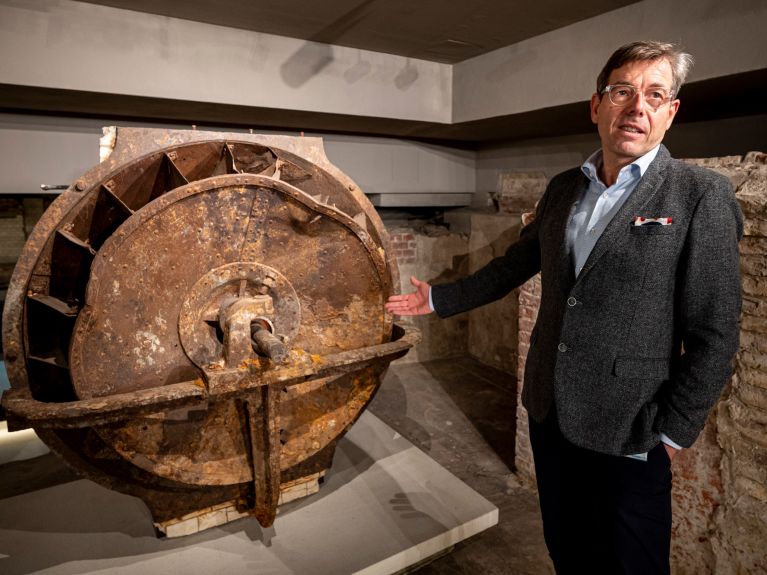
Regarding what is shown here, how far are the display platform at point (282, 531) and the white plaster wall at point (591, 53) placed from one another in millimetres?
2665

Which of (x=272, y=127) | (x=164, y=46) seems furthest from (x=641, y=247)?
(x=272, y=127)

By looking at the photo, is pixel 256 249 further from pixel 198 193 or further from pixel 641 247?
pixel 641 247

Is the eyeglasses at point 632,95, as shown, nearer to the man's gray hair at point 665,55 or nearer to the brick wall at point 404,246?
the man's gray hair at point 665,55

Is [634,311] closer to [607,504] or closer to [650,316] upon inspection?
[650,316]

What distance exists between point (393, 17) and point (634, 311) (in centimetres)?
256

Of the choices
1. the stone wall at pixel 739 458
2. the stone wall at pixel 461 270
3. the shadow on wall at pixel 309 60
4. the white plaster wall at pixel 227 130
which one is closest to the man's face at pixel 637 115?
the stone wall at pixel 739 458

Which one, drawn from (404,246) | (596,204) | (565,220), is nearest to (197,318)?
(565,220)

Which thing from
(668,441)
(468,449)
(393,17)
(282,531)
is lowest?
(468,449)

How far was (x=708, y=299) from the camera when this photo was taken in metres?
1.46

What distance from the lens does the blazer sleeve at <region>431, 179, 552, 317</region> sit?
7.06 ft

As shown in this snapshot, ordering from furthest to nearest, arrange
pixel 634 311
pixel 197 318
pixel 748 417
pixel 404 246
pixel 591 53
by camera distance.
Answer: pixel 404 246, pixel 591 53, pixel 748 417, pixel 197 318, pixel 634 311

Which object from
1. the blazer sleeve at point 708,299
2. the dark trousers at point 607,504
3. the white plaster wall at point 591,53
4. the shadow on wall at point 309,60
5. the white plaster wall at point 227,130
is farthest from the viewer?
the white plaster wall at point 227,130

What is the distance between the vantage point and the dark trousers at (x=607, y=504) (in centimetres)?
166

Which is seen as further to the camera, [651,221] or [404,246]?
[404,246]
